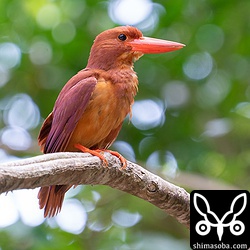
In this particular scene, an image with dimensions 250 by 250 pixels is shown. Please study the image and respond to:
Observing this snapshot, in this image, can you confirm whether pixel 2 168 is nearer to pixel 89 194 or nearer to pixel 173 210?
pixel 173 210

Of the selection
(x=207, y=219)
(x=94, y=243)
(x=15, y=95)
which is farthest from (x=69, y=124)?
(x=15, y=95)

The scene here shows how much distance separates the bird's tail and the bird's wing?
18cm

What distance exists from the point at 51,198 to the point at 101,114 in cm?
46

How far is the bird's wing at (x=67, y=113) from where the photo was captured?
10.5 ft

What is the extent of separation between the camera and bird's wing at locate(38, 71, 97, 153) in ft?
10.5

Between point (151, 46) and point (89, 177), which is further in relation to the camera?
point (151, 46)

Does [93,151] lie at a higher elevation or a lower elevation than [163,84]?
lower

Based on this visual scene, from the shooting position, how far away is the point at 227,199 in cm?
315

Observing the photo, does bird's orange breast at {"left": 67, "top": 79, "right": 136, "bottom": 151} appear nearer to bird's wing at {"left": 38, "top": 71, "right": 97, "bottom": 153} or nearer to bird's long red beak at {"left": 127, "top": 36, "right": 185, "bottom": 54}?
bird's wing at {"left": 38, "top": 71, "right": 97, "bottom": 153}

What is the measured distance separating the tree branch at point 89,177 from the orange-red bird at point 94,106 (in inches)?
5.7

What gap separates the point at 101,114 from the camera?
3.30 meters

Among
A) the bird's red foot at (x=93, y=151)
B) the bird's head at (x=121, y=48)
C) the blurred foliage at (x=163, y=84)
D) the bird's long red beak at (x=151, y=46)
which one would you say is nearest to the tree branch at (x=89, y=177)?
the bird's red foot at (x=93, y=151)
